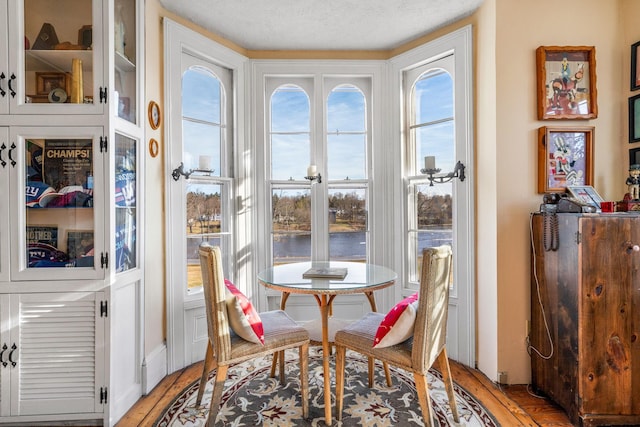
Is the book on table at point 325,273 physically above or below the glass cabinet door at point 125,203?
below

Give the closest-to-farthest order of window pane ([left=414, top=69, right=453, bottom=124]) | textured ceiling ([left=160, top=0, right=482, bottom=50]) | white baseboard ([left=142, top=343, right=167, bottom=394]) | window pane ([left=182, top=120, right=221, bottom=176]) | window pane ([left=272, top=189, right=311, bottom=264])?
white baseboard ([left=142, top=343, right=167, bottom=394])
textured ceiling ([left=160, top=0, right=482, bottom=50])
window pane ([left=182, top=120, right=221, bottom=176])
window pane ([left=414, top=69, right=453, bottom=124])
window pane ([left=272, top=189, right=311, bottom=264])

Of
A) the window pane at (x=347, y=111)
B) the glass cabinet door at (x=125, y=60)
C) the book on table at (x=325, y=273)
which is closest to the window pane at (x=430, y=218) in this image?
the window pane at (x=347, y=111)

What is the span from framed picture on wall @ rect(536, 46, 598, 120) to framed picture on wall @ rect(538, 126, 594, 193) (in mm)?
109

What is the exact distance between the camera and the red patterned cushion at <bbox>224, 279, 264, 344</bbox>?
6.05 ft

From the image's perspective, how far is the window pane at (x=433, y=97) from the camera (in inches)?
111

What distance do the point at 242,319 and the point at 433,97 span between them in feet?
7.83

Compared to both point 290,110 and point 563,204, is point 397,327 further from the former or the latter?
point 290,110

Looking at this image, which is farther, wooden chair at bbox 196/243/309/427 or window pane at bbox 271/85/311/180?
window pane at bbox 271/85/311/180

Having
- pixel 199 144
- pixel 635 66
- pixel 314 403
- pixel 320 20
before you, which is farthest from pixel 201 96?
pixel 635 66

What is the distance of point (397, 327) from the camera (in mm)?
1783

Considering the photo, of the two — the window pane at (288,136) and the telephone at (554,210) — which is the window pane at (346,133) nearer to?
the window pane at (288,136)

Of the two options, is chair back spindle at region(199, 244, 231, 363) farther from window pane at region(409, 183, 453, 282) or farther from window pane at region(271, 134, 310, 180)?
window pane at region(409, 183, 453, 282)

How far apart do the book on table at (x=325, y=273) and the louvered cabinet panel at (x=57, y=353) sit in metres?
1.23

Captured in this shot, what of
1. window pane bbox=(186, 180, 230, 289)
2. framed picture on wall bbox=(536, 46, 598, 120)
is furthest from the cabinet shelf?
framed picture on wall bbox=(536, 46, 598, 120)
